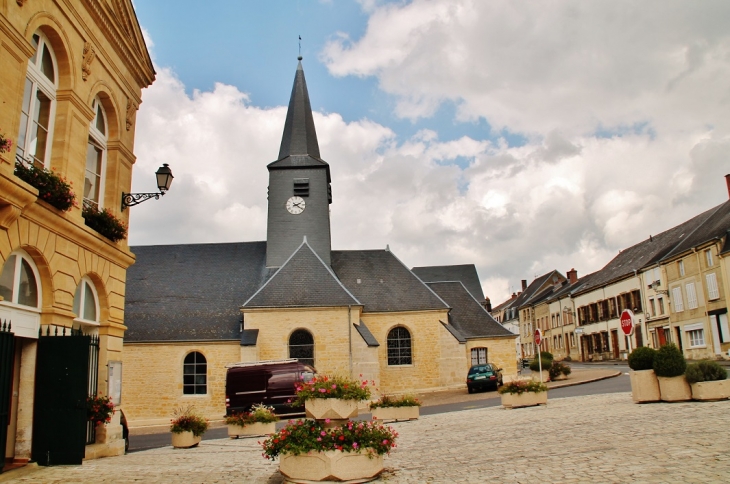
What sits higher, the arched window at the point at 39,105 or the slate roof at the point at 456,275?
the slate roof at the point at 456,275

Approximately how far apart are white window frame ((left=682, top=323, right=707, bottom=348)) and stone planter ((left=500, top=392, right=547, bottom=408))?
70.4ft

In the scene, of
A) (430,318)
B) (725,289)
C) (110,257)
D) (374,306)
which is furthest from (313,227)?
(725,289)

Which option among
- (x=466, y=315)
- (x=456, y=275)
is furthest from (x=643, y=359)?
(x=456, y=275)

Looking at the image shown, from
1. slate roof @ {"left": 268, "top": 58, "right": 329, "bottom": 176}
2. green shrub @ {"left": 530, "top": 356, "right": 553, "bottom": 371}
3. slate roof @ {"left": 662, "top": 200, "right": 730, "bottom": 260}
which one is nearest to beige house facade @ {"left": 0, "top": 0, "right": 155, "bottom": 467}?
slate roof @ {"left": 268, "top": 58, "right": 329, "bottom": 176}

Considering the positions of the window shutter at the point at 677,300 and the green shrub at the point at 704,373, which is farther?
the window shutter at the point at 677,300

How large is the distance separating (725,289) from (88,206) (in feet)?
98.1

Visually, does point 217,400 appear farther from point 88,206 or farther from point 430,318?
point 88,206

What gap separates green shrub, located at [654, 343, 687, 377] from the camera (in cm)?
1220

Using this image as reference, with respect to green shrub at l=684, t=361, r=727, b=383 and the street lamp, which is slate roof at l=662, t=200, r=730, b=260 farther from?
the street lamp

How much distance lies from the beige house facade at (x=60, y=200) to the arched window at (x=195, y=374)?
1389 cm

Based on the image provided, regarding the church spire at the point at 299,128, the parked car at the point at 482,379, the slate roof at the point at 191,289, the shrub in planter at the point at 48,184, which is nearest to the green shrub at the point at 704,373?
the parked car at the point at 482,379

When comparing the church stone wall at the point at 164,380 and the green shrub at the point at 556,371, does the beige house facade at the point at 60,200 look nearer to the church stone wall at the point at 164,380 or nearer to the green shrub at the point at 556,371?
the church stone wall at the point at 164,380

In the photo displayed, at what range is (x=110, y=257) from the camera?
10.6 metres

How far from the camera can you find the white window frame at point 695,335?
104ft
